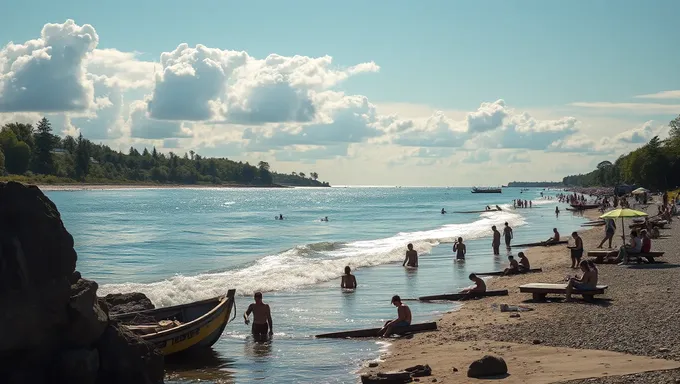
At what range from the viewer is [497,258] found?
3778cm

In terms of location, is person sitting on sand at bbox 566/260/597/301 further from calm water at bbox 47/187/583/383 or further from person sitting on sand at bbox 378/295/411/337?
person sitting on sand at bbox 378/295/411/337

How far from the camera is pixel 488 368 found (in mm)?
12336

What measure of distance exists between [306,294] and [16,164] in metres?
157

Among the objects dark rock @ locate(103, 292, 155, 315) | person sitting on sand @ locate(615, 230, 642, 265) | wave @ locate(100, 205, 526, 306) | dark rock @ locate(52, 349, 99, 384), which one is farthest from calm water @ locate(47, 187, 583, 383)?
person sitting on sand @ locate(615, 230, 642, 265)

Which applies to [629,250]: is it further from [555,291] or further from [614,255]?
[555,291]

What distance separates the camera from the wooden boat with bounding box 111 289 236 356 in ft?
48.9

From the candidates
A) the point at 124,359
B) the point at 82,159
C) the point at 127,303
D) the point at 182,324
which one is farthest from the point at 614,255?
the point at 82,159

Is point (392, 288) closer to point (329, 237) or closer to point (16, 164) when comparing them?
point (329, 237)

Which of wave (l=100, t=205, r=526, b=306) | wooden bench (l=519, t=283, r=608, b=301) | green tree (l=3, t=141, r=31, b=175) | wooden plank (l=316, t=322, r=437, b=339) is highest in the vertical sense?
green tree (l=3, t=141, r=31, b=175)

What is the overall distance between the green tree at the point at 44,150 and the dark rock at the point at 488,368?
17638cm

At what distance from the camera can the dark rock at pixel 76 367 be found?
10.1 metres

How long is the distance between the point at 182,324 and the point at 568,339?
25.6 feet

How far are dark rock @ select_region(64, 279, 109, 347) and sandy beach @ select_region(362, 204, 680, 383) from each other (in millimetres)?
5346

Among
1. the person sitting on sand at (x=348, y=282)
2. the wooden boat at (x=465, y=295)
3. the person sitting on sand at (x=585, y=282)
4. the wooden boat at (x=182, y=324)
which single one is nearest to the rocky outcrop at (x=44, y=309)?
the wooden boat at (x=182, y=324)
